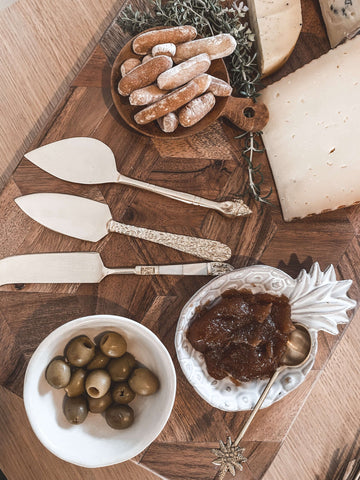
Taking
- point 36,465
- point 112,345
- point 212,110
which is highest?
point 212,110

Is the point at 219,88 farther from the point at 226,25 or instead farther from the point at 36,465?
the point at 36,465

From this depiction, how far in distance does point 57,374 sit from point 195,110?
2.13ft

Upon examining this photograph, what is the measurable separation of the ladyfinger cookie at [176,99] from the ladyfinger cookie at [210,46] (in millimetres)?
62

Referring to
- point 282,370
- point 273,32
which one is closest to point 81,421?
point 282,370

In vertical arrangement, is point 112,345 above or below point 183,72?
below

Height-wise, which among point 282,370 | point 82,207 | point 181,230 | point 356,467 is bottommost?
point 356,467

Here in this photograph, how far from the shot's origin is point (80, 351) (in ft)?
3.16

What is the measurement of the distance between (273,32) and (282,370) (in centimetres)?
80

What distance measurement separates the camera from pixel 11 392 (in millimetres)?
1051

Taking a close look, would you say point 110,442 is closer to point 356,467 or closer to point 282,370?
point 282,370

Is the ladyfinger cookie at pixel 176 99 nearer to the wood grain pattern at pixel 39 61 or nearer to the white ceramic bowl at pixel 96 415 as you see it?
the wood grain pattern at pixel 39 61

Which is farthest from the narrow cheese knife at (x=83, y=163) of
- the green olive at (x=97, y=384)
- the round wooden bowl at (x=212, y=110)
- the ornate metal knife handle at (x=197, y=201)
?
the green olive at (x=97, y=384)

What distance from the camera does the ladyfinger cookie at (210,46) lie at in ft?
3.32

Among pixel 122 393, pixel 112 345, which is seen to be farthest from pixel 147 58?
pixel 122 393
